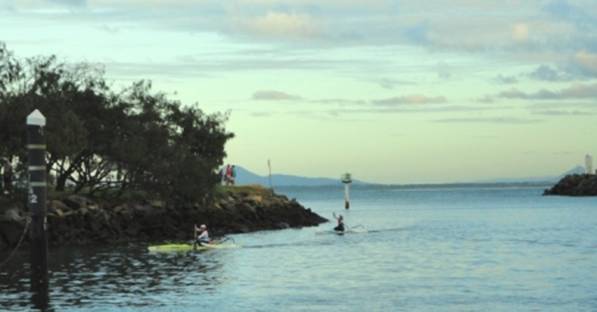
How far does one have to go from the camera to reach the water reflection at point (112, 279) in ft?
139

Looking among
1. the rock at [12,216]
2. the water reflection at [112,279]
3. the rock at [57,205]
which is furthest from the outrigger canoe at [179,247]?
the rock at [57,205]

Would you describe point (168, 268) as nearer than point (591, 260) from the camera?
Yes

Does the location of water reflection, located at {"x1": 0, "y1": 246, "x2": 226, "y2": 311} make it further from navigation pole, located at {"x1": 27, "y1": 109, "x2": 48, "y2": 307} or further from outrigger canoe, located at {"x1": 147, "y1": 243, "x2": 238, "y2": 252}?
navigation pole, located at {"x1": 27, "y1": 109, "x2": 48, "y2": 307}

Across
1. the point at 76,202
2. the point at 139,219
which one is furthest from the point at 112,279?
the point at 139,219

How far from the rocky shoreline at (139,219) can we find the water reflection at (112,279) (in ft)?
17.1

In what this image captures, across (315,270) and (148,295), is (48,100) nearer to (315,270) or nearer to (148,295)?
(315,270)

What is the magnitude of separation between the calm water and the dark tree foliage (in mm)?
11585

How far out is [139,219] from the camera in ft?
304

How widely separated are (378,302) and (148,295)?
10541mm

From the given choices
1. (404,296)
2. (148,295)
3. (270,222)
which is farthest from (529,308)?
(270,222)

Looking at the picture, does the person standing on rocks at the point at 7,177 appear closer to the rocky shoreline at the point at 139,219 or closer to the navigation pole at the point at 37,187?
the rocky shoreline at the point at 139,219

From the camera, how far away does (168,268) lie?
196ft

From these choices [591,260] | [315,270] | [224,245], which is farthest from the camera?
[224,245]

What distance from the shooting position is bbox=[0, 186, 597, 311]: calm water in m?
42.1
